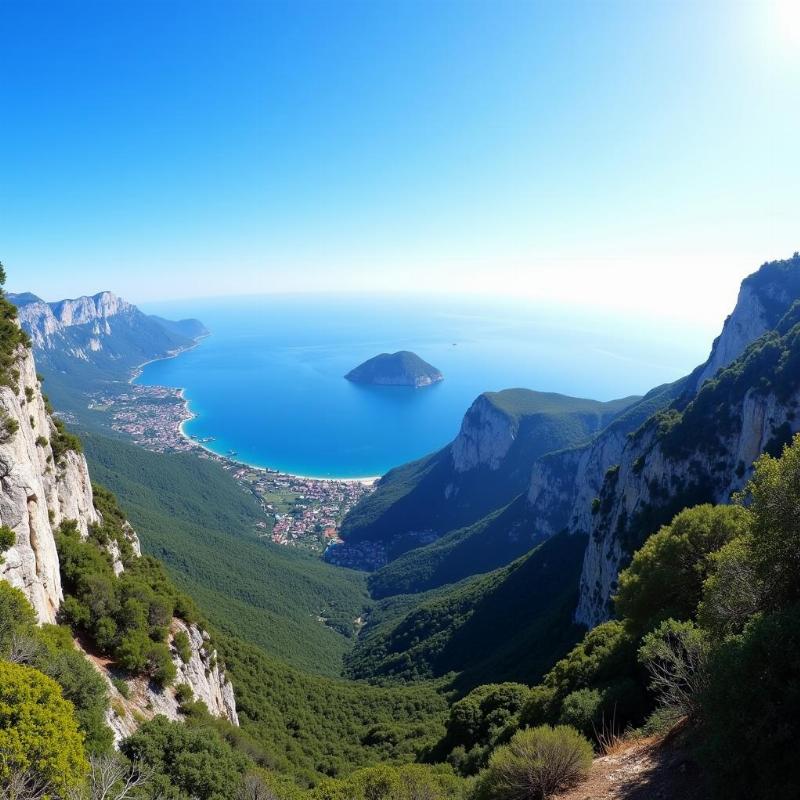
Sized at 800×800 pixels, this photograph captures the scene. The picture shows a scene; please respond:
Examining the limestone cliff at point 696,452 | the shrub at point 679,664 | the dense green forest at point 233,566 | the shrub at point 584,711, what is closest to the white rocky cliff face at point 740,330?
the limestone cliff at point 696,452

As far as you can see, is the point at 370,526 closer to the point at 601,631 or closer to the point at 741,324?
the point at 741,324

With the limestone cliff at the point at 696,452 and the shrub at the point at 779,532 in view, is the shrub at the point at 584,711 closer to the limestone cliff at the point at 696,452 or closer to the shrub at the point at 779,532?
the shrub at the point at 779,532

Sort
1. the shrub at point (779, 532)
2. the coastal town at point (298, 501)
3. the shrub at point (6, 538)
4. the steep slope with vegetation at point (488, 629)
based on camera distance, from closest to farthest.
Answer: the shrub at point (779, 532)
the shrub at point (6, 538)
the steep slope with vegetation at point (488, 629)
the coastal town at point (298, 501)

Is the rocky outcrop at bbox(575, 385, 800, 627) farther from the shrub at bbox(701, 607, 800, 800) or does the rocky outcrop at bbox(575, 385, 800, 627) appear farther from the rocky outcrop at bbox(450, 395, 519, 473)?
the rocky outcrop at bbox(450, 395, 519, 473)

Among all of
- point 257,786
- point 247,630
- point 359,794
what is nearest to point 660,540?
point 359,794

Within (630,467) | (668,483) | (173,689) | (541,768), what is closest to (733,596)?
(541,768)

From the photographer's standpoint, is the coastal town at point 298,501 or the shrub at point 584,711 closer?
the shrub at point 584,711
